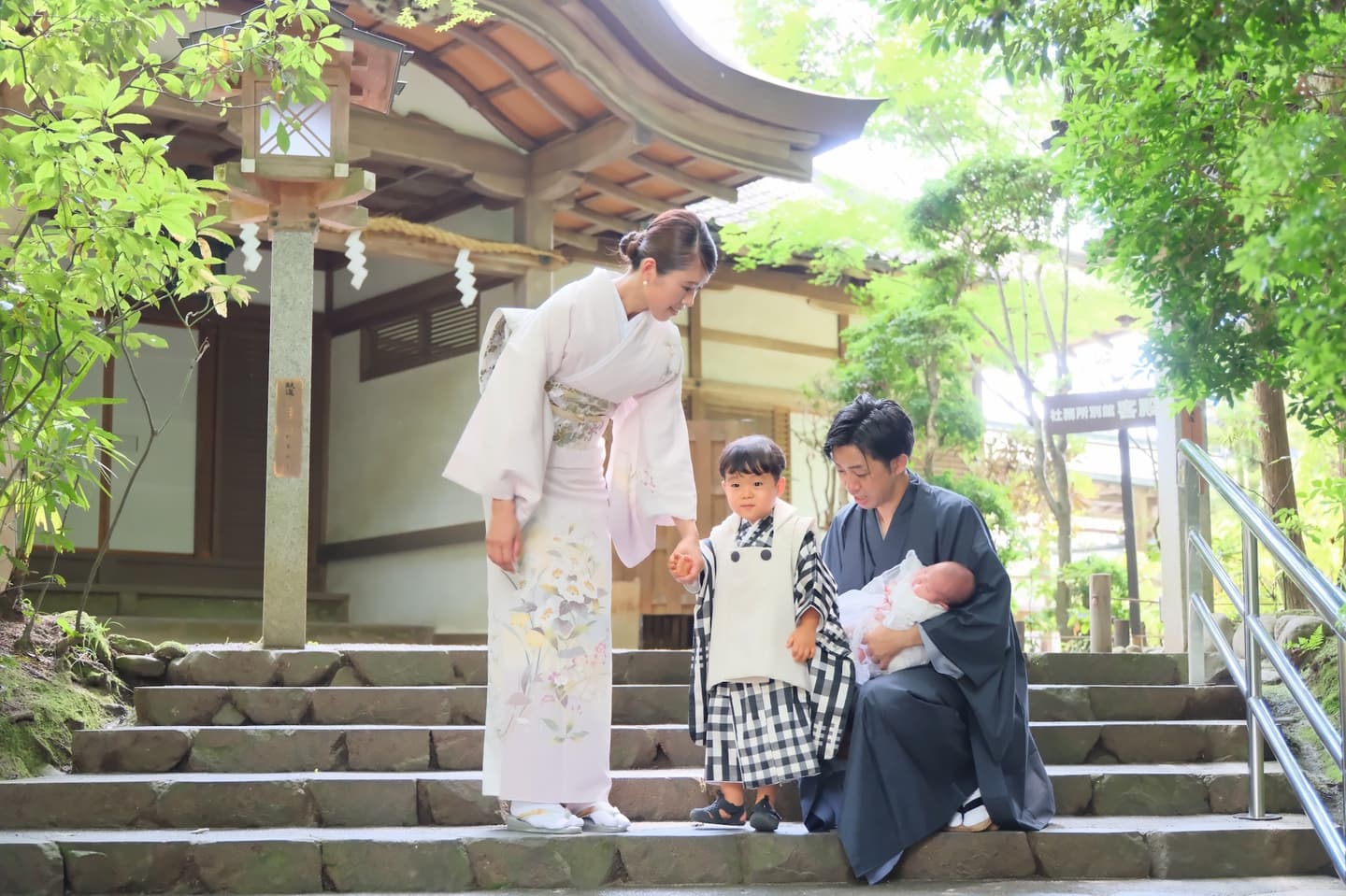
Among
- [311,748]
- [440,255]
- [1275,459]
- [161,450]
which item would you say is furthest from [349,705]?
[161,450]

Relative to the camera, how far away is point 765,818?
461 cm

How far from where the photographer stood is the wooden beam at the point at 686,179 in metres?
9.98

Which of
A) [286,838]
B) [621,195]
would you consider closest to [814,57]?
[621,195]

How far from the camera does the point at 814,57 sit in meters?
14.4

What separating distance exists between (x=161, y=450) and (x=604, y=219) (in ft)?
13.6

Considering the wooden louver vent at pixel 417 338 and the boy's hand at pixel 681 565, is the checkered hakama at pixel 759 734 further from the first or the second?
the wooden louver vent at pixel 417 338

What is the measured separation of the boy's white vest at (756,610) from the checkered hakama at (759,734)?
5 centimetres

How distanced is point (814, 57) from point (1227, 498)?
10102 millimetres

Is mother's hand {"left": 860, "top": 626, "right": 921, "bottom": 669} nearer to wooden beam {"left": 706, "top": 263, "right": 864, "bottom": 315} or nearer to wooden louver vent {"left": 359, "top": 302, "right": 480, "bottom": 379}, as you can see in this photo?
wooden louver vent {"left": 359, "top": 302, "right": 480, "bottom": 379}

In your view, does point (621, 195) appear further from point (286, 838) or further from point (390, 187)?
point (286, 838)

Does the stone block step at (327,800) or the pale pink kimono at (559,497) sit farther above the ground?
the pale pink kimono at (559,497)

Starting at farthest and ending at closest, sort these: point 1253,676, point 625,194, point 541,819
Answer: point 625,194 → point 1253,676 → point 541,819

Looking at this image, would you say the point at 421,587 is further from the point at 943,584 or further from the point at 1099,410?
the point at 943,584

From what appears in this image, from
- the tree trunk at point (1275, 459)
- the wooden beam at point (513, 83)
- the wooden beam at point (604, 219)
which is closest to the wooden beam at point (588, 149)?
the wooden beam at point (513, 83)
